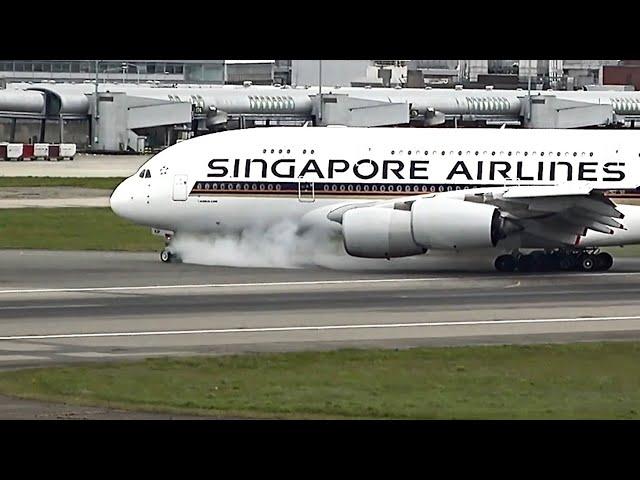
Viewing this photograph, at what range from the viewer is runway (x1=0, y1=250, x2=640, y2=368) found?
72.7 feet

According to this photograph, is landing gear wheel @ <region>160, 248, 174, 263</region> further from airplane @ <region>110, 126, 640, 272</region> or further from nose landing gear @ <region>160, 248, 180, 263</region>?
airplane @ <region>110, 126, 640, 272</region>

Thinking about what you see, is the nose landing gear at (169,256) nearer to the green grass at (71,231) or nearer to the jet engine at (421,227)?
the green grass at (71,231)

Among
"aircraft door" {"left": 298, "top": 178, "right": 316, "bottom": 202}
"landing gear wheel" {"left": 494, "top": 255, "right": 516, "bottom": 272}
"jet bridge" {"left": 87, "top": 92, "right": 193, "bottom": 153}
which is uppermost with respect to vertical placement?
"jet bridge" {"left": 87, "top": 92, "right": 193, "bottom": 153}

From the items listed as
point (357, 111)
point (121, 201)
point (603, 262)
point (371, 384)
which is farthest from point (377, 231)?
point (357, 111)

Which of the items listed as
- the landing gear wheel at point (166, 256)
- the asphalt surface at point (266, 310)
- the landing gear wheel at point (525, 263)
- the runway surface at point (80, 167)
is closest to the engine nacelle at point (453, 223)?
the asphalt surface at point (266, 310)

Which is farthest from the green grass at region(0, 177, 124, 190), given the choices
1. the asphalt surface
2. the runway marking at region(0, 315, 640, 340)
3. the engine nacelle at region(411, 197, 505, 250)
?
the runway marking at region(0, 315, 640, 340)

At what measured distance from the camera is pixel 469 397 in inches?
674

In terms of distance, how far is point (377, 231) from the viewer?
3173 centimetres

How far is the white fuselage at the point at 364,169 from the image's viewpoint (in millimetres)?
33156

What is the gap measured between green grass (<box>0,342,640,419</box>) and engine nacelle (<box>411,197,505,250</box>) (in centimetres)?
1026

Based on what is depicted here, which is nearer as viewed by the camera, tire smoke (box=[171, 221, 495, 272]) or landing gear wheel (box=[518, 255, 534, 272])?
landing gear wheel (box=[518, 255, 534, 272])

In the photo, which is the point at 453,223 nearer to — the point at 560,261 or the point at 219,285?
the point at 560,261
